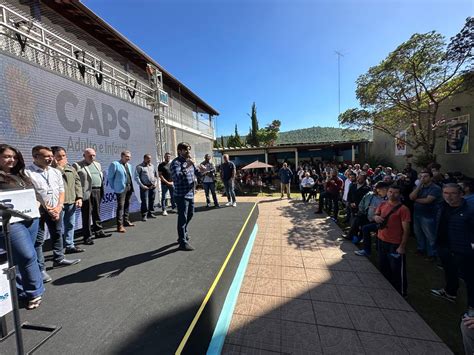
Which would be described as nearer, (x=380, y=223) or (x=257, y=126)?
(x=380, y=223)

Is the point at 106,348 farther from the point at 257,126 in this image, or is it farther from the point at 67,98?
the point at 257,126

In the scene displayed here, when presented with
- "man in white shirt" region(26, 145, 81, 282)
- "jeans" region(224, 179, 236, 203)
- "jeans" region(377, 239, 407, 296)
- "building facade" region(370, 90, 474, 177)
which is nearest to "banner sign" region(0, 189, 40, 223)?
"man in white shirt" region(26, 145, 81, 282)

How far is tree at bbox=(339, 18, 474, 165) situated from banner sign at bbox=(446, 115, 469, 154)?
29 cm

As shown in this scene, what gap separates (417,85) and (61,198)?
11605 millimetres

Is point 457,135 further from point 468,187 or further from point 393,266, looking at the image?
point 393,266

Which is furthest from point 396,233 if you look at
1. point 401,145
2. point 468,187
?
point 401,145

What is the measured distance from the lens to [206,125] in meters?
17.6

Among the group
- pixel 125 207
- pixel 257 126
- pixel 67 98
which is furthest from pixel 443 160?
pixel 257 126

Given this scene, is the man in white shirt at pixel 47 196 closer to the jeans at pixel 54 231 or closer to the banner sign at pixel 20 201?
the jeans at pixel 54 231

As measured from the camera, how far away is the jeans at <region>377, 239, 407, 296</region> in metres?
2.66

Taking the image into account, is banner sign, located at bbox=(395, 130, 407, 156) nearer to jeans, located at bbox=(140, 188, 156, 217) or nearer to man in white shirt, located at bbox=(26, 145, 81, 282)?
jeans, located at bbox=(140, 188, 156, 217)

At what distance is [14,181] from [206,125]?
1655 cm

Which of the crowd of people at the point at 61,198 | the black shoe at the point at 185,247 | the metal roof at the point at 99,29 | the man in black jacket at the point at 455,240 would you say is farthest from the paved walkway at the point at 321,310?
the metal roof at the point at 99,29

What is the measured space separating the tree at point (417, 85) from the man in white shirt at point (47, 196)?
11.0m
